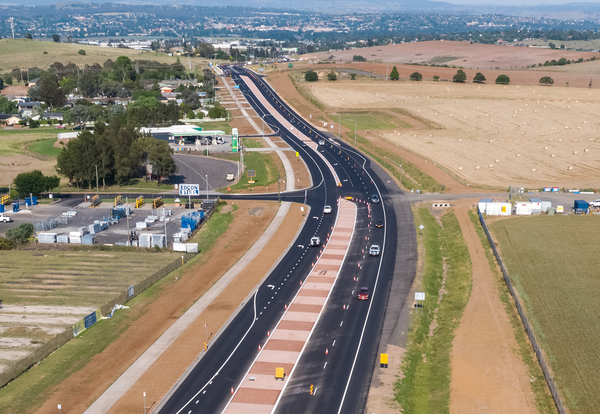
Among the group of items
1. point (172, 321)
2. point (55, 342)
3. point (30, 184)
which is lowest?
point (172, 321)

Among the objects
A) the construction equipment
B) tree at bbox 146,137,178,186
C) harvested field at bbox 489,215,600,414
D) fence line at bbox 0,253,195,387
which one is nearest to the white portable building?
harvested field at bbox 489,215,600,414

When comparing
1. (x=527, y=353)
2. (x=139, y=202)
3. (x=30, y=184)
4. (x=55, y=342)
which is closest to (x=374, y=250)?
(x=527, y=353)

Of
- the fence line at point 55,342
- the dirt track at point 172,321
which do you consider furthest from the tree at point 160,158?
the fence line at point 55,342

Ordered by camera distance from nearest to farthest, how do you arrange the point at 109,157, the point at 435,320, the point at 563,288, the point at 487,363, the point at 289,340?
1. the point at 487,363
2. the point at 289,340
3. the point at 435,320
4. the point at 563,288
5. the point at 109,157

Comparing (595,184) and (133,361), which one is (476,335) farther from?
(595,184)

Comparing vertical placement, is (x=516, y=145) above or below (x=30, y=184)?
above

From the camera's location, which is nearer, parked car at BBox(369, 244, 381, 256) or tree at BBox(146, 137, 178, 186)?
parked car at BBox(369, 244, 381, 256)

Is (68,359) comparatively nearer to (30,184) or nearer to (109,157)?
(30,184)

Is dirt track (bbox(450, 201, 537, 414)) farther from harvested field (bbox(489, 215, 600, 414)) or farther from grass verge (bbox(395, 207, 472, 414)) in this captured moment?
harvested field (bbox(489, 215, 600, 414))
